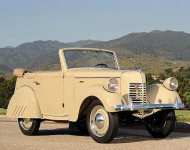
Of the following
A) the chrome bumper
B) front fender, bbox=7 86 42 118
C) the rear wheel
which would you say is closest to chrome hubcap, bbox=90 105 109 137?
the chrome bumper

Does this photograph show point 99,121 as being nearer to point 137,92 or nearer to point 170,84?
point 137,92

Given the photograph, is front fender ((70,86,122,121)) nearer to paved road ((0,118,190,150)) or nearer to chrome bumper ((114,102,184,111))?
chrome bumper ((114,102,184,111))

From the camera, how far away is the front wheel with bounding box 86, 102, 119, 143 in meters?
10.8

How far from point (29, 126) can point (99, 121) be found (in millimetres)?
2666

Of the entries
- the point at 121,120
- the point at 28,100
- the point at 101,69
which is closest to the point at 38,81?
the point at 28,100

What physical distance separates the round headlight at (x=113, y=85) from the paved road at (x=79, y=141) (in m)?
1.05

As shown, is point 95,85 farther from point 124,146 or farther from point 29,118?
point 29,118

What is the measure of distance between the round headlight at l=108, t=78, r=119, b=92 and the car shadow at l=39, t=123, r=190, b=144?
1.09 metres

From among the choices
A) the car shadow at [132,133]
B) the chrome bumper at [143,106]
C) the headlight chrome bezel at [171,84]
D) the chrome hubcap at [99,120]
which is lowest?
the car shadow at [132,133]

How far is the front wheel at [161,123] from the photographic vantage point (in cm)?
1205

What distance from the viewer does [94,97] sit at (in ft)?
37.2

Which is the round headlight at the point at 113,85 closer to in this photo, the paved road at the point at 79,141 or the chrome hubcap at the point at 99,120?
the chrome hubcap at the point at 99,120

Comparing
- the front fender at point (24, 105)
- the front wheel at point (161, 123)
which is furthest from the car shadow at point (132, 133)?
the front fender at point (24, 105)

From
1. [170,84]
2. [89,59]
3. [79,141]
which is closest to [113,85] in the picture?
[79,141]
